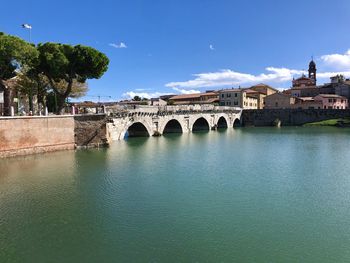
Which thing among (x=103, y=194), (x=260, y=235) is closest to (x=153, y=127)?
(x=103, y=194)

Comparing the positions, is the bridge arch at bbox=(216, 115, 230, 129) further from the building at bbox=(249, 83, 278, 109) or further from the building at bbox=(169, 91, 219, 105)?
the building at bbox=(249, 83, 278, 109)

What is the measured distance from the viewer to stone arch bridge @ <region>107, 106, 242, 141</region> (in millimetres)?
50000

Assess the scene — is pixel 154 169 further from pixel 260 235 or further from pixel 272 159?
pixel 260 235

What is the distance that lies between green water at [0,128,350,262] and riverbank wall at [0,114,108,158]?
126 inches

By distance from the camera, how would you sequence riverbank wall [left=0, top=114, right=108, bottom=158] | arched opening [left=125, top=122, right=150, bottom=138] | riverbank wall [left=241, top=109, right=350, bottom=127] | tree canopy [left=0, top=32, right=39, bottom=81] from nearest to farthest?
riverbank wall [left=0, top=114, right=108, bottom=158]
tree canopy [left=0, top=32, right=39, bottom=81]
arched opening [left=125, top=122, right=150, bottom=138]
riverbank wall [left=241, top=109, right=350, bottom=127]

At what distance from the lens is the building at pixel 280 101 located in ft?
364

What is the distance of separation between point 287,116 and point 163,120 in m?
52.7

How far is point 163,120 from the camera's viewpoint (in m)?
63.0

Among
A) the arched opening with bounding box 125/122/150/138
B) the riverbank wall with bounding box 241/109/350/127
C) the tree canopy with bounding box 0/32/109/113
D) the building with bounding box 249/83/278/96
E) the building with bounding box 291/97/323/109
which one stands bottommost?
the arched opening with bounding box 125/122/150/138

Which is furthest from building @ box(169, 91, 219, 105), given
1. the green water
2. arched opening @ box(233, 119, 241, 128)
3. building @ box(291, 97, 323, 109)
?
the green water

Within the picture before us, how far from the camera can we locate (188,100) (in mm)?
131750

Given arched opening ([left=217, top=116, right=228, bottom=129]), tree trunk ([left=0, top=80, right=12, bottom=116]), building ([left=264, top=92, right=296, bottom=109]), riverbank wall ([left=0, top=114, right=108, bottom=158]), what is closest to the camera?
riverbank wall ([left=0, top=114, right=108, bottom=158])

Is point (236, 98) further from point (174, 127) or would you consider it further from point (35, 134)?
point (35, 134)

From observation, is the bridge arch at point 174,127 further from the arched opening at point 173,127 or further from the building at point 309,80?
the building at point 309,80
